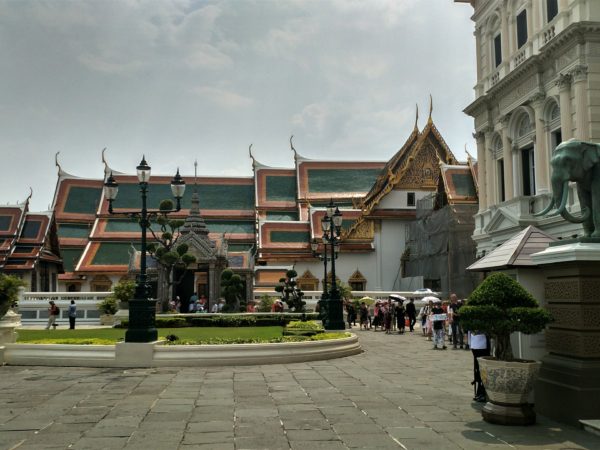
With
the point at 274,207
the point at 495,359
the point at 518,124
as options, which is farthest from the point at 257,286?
the point at 495,359

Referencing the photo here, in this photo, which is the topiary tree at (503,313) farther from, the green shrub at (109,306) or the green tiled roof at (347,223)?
the green tiled roof at (347,223)

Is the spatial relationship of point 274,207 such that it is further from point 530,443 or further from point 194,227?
point 530,443

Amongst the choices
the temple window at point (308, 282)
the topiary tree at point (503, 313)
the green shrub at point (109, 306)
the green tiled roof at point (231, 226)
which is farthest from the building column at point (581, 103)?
the green tiled roof at point (231, 226)

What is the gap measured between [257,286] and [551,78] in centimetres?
2070

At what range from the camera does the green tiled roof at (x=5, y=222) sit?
40.5 m

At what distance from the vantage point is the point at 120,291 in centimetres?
2675

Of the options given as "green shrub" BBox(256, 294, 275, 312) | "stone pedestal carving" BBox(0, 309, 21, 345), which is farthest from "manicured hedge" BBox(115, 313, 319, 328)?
"stone pedestal carving" BBox(0, 309, 21, 345)

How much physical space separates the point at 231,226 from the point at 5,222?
15.0 meters

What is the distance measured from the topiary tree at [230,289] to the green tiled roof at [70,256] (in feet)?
60.1

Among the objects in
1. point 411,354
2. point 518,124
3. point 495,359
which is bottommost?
point 411,354

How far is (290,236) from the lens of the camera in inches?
1613

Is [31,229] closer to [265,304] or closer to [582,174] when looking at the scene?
[265,304]

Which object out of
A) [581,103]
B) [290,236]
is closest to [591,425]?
[581,103]

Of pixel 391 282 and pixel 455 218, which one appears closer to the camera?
pixel 455 218
